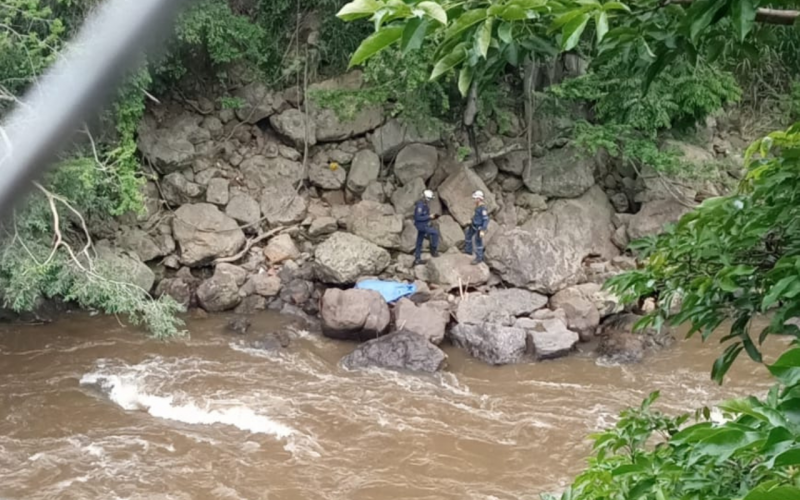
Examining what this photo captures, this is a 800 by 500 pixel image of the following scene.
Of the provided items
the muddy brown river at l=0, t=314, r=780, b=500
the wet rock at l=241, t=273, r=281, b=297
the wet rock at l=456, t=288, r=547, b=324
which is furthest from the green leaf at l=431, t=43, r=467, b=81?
the wet rock at l=241, t=273, r=281, b=297

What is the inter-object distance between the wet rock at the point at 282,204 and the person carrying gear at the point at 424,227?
5.13 feet

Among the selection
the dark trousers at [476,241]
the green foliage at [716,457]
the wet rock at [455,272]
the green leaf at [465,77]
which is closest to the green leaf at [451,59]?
the green leaf at [465,77]

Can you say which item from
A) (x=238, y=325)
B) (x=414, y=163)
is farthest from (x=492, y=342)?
(x=414, y=163)

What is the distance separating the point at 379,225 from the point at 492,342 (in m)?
2.43

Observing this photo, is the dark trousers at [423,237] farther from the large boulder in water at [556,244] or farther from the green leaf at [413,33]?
the green leaf at [413,33]

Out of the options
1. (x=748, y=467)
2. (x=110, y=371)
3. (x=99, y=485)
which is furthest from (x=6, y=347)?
(x=748, y=467)

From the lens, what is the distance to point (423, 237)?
9.01 m

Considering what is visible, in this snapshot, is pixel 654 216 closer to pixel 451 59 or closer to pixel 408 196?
pixel 408 196

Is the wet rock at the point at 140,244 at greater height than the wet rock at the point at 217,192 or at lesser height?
lesser

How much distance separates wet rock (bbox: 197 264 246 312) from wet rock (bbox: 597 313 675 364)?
13.9ft

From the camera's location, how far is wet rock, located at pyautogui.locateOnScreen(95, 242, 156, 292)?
7691mm

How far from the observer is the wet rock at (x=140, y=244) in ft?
27.4

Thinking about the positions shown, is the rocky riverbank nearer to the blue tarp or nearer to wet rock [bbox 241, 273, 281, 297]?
wet rock [bbox 241, 273, 281, 297]

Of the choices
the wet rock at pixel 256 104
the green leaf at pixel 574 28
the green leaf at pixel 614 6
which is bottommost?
the green leaf at pixel 574 28
